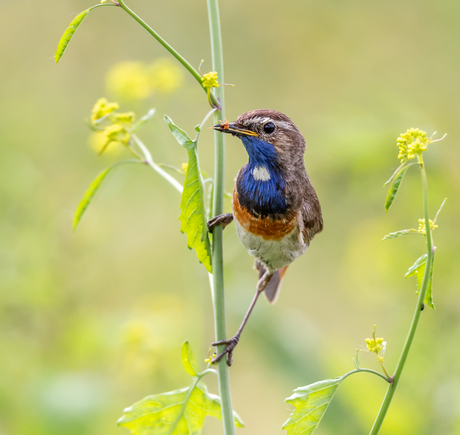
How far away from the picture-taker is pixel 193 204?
156 cm

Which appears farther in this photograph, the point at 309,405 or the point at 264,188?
the point at 264,188

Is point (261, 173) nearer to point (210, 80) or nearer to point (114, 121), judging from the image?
point (114, 121)

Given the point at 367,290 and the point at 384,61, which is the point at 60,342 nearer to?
the point at 367,290

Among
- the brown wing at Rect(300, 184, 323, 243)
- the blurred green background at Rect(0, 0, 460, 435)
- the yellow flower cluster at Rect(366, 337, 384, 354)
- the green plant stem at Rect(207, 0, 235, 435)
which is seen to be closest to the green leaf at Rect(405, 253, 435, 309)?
the yellow flower cluster at Rect(366, 337, 384, 354)

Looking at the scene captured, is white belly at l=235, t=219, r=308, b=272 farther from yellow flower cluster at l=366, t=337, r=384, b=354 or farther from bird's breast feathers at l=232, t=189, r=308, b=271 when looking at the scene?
yellow flower cluster at l=366, t=337, r=384, b=354

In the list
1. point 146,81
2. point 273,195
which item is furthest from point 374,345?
point 146,81

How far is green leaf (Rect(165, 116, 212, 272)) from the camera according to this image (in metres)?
1.49

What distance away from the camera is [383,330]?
5.12m

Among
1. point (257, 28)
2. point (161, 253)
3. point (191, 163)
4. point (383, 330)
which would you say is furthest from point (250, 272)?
point (191, 163)

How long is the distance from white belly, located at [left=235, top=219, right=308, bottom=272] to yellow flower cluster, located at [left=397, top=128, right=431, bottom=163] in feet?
2.96

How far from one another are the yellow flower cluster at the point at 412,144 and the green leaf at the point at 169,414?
2.94 ft

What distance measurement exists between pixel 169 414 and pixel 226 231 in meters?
0.95

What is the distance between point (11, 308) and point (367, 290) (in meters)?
2.17

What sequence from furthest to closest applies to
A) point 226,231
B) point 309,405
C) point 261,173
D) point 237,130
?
1. point 226,231
2. point 261,173
3. point 237,130
4. point 309,405
